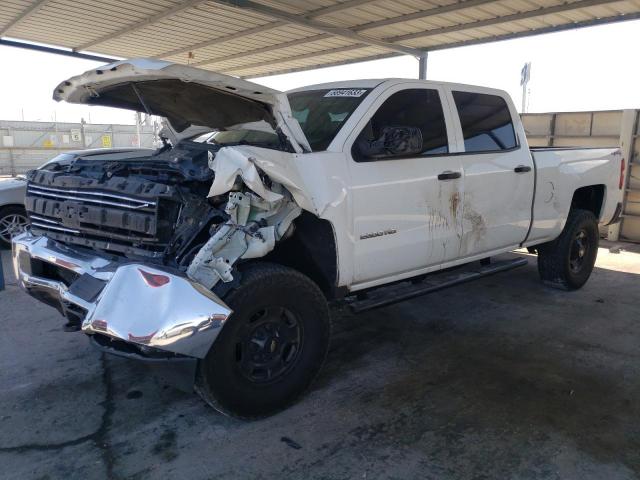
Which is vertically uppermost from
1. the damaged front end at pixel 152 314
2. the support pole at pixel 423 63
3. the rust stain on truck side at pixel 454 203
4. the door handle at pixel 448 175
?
the support pole at pixel 423 63

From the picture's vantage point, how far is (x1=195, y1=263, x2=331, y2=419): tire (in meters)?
2.96

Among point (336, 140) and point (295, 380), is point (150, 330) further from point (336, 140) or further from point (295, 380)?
point (336, 140)

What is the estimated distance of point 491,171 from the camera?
183 inches

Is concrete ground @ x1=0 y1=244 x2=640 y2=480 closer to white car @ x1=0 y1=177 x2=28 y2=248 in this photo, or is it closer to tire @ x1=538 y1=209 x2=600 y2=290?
tire @ x1=538 y1=209 x2=600 y2=290

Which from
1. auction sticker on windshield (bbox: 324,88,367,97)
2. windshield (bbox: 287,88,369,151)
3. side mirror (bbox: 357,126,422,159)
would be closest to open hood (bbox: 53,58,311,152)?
windshield (bbox: 287,88,369,151)

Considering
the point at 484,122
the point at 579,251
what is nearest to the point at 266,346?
the point at 484,122

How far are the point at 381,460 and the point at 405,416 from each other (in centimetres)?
50

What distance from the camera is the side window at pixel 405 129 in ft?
11.8

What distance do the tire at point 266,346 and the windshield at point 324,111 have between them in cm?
103

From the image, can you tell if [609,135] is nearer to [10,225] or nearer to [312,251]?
[312,251]

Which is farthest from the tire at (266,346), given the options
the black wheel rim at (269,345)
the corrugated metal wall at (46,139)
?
the corrugated metal wall at (46,139)

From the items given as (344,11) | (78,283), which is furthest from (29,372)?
(344,11)

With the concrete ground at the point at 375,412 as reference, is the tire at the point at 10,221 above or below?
above

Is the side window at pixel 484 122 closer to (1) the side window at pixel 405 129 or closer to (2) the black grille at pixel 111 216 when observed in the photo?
(1) the side window at pixel 405 129
